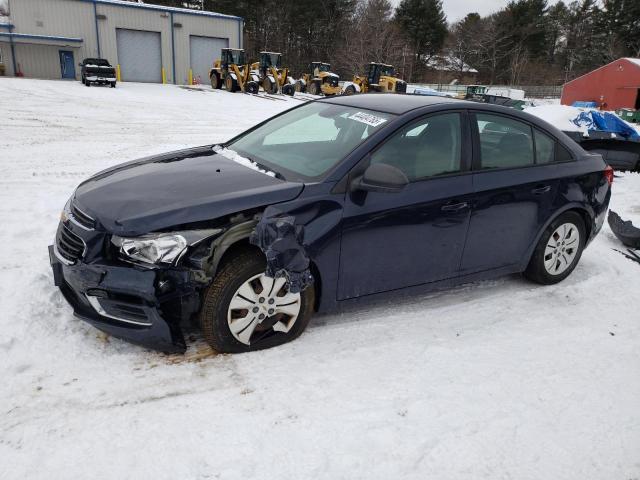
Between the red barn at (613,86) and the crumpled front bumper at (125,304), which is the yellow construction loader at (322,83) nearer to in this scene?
the red barn at (613,86)

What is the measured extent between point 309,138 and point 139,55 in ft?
110

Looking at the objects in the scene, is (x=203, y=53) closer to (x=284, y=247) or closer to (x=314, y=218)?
(x=314, y=218)

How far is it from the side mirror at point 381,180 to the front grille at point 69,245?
1676mm

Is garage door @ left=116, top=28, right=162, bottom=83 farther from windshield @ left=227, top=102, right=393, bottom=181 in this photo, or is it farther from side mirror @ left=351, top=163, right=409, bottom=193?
side mirror @ left=351, top=163, right=409, bottom=193

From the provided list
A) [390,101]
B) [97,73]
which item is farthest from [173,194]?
[97,73]

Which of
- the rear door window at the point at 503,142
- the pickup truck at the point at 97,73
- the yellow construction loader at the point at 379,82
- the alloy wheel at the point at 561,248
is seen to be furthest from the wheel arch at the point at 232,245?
the pickup truck at the point at 97,73

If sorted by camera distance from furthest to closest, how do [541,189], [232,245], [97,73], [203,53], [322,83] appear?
[203,53] → [322,83] → [97,73] → [541,189] → [232,245]

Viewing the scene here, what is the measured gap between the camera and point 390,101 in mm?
3857

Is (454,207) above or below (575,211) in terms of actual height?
above

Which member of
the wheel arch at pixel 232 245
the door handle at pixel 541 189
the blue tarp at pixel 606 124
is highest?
the blue tarp at pixel 606 124

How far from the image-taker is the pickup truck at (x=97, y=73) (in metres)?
25.0

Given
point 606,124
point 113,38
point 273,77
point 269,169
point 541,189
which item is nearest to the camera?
point 269,169

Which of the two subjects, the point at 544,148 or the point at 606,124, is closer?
the point at 544,148

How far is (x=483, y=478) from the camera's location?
231 centimetres
